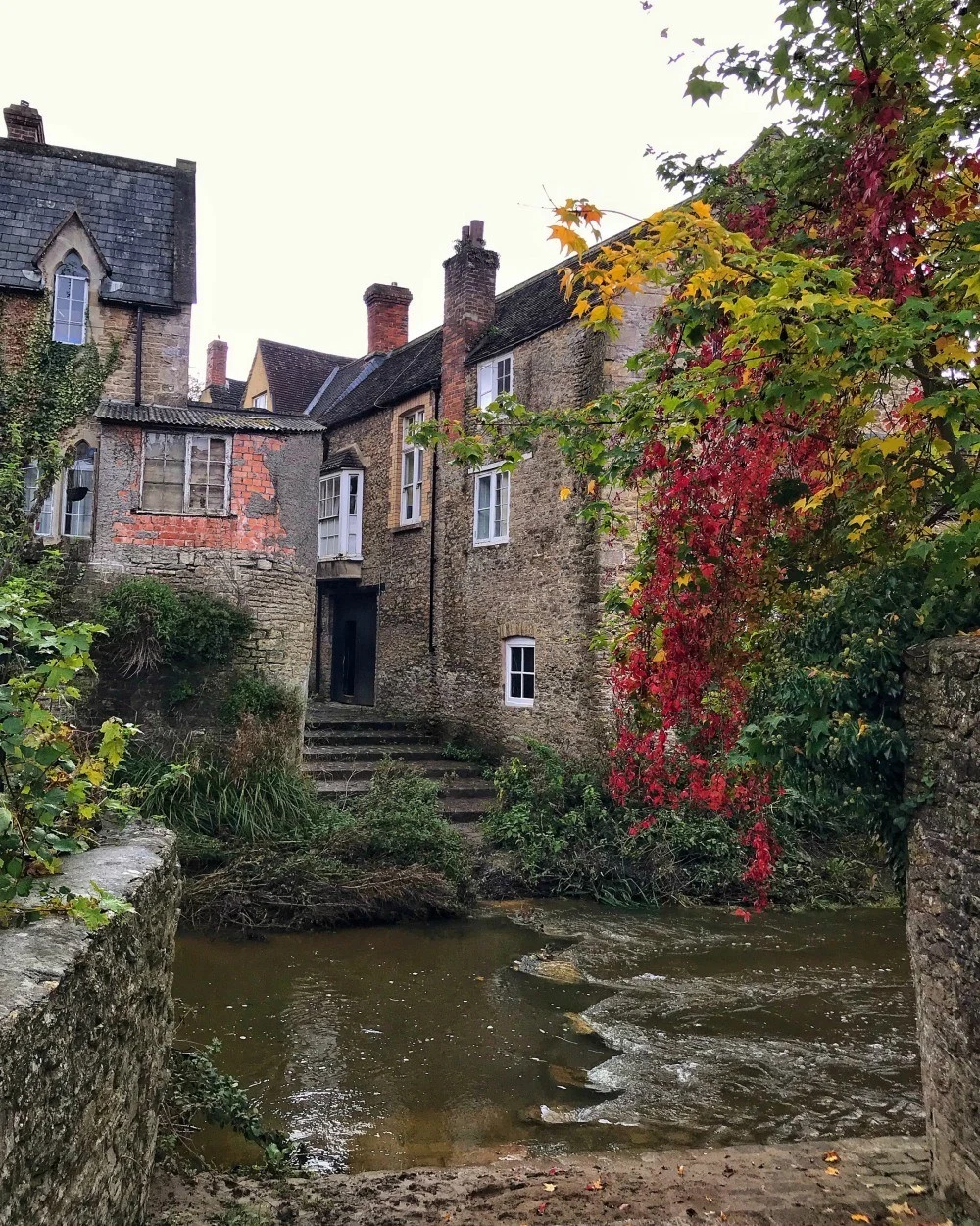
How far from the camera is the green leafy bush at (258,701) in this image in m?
14.8

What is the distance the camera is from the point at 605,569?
16078 millimetres

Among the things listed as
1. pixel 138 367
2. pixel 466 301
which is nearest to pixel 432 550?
pixel 466 301

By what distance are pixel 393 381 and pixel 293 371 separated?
778cm

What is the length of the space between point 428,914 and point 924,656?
8563mm

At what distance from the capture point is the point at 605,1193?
500 cm

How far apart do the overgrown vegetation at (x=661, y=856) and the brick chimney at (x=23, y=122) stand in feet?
55.9

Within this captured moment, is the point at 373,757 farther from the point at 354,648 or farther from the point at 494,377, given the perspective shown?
the point at 494,377

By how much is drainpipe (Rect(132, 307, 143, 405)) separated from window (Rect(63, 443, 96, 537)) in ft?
6.47

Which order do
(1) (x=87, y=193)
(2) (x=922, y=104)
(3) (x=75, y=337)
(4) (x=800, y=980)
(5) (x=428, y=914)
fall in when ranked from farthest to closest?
(1) (x=87, y=193) < (3) (x=75, y=337) < (5) (x=428, y=914) < (4) (x=800, y=980) < (2) (x=922, y=104)

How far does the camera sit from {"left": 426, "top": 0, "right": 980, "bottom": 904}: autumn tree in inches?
185

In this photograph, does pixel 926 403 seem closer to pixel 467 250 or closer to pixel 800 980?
pixel 800 980

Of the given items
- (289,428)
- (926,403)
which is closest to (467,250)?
(289,428)

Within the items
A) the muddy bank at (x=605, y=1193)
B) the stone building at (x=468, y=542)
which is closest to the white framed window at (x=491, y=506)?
the stone building at (x=468, y=542)

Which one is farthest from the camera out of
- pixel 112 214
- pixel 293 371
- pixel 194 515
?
pixel 293 371
